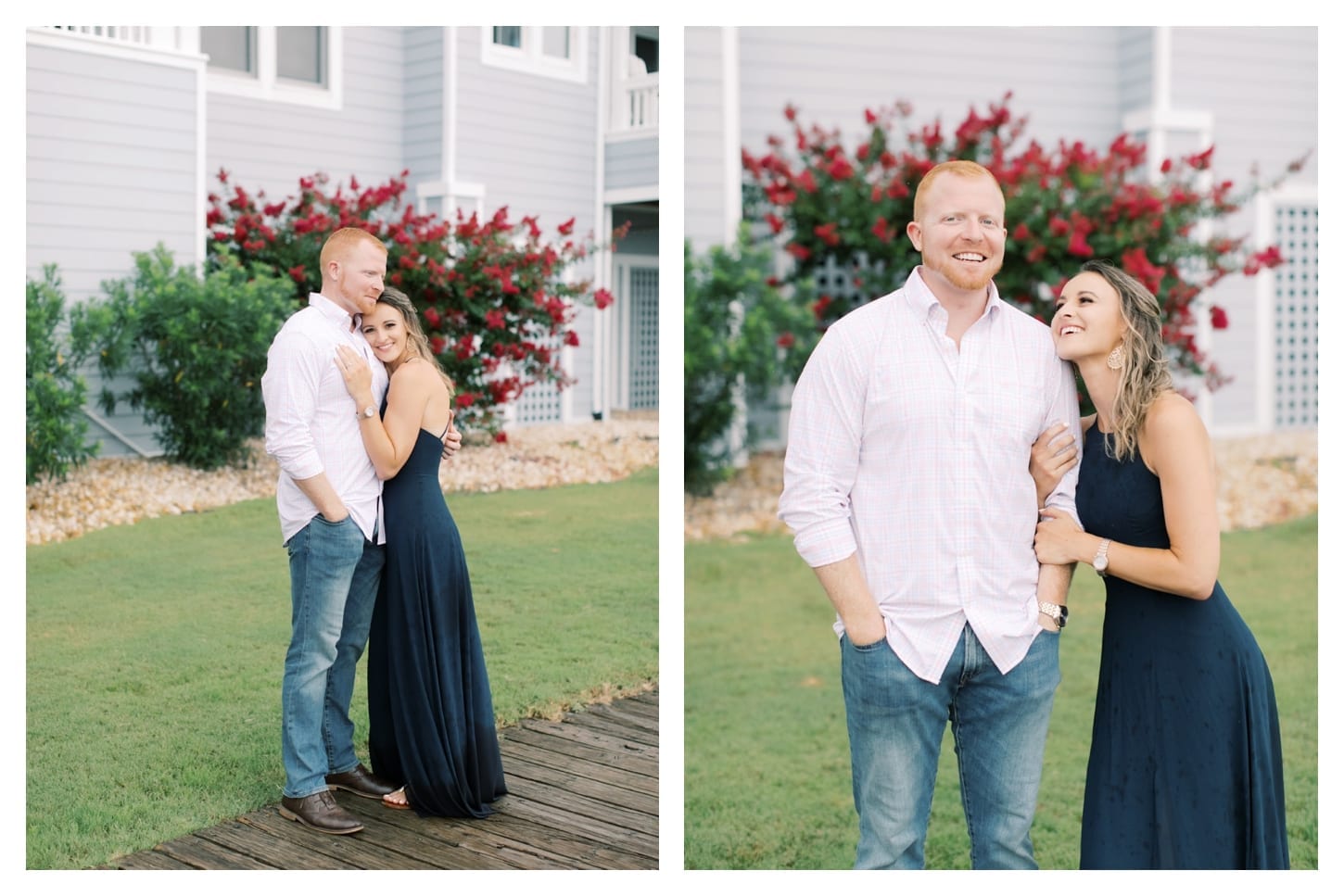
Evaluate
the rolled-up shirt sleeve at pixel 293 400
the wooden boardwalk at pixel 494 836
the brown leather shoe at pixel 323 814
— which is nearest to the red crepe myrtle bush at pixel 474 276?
the wooden boardwalk at pixel 494 836

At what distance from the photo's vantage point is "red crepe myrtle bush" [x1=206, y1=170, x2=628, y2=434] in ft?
15.1

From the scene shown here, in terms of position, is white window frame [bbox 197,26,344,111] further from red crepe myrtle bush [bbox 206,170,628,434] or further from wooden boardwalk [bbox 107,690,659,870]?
wooden boardwalk [bbox 107,690,659,870]

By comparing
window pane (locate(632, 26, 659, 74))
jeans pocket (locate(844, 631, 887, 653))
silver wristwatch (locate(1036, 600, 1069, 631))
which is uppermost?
window pane (locate(632, 26, 659, 74))

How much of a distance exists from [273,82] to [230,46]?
209 mm

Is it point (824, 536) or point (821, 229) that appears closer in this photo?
point (824, 536)

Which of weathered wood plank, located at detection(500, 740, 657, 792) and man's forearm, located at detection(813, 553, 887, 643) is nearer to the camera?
man's forearm, located at detection(813, 553, 887, 643)

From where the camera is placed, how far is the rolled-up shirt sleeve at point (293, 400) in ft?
8.71

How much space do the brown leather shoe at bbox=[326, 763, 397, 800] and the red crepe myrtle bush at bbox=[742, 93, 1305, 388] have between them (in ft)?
12.5

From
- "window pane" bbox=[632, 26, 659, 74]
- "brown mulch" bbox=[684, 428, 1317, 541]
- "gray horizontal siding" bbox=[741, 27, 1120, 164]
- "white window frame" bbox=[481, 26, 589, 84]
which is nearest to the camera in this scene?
"window pane" bbox=[632, 26, 659, 74]

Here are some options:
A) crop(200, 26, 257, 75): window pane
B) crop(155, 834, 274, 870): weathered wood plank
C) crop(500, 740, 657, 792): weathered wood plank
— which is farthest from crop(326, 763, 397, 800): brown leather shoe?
crop(200, 26, 257, 75): window pane

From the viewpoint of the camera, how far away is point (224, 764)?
10.5ft
